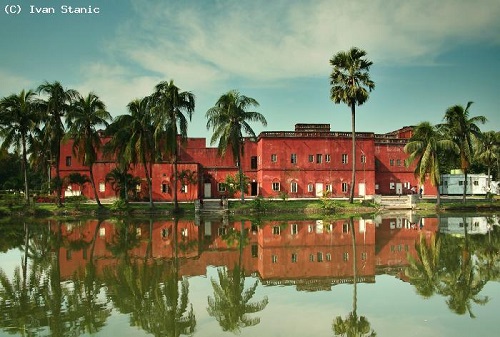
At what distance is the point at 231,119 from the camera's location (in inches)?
1357

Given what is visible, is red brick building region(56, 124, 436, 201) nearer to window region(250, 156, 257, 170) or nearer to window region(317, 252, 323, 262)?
window region(250, 156, 257, 170)

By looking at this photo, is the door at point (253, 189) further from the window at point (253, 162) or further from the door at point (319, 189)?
the door at point (319, 189)

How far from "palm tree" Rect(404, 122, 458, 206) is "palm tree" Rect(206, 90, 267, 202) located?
1401cm

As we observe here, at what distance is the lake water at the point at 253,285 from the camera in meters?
7.88

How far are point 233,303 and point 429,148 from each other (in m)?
30.7

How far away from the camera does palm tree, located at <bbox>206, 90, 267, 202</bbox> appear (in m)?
34.2

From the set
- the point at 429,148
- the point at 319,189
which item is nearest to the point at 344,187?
the point at 319,189

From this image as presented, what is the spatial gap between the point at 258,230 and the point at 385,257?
9403 millimetres

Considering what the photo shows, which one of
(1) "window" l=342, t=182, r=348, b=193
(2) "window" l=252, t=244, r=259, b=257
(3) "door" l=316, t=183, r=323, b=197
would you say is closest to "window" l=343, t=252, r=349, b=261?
(2) "window" l=252, t=244, r=259, b=257

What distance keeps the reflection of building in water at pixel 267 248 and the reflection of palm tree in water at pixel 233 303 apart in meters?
0.79

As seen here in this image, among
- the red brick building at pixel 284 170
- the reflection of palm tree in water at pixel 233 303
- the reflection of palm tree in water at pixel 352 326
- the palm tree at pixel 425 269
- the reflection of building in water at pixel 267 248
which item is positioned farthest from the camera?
the red brick building at pixel 284 170

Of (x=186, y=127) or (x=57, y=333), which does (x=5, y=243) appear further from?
(x=186, y=127)

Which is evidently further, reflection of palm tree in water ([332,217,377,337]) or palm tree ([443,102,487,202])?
palm tree ([443,102,487,202])

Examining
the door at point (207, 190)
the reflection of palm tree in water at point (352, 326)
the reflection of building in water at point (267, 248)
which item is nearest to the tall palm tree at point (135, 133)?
the reflection of building in water at point (267, 248)
